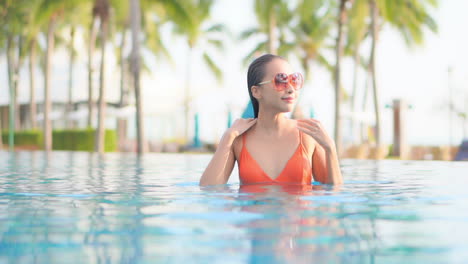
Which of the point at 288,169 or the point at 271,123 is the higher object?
the point at 271,123

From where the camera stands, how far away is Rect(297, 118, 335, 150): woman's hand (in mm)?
4812

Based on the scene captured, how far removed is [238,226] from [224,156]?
6.03 ft

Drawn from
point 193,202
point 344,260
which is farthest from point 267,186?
point 344,260

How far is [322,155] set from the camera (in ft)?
17.4

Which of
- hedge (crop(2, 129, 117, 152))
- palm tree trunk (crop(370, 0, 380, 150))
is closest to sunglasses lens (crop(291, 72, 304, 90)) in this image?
palm tree trunk (crop(370, 0, 380, 150))

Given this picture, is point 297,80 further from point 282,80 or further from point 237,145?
point 237,145

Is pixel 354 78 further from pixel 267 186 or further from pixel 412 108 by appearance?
pixel 267 186

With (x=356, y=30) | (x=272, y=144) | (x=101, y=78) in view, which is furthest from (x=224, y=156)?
(x=356, y=30)

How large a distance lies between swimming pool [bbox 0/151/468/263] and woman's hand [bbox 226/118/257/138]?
19.2 inches

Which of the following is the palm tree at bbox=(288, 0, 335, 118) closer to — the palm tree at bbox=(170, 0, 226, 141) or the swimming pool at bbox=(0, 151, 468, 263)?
the palm tree at bbox=(170, 0, 226, 141)

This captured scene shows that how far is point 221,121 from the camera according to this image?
123 ft

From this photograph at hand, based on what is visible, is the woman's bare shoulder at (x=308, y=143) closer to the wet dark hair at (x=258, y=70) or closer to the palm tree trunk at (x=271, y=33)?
the wet dark hair at (x=258, y=70)

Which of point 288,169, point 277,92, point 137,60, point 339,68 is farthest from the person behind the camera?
Result: point 339,68

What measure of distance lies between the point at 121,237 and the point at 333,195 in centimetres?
243
